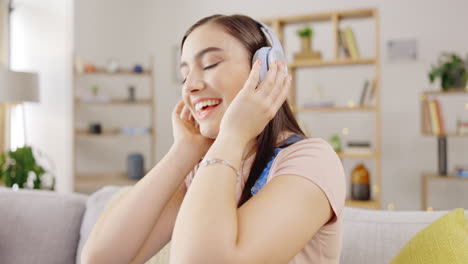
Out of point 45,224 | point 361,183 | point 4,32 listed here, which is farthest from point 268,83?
point 4,32

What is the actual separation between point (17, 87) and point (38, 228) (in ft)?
7.29

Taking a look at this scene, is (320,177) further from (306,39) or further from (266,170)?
(306,39)

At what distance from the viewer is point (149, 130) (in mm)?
5004

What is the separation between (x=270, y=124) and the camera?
41.1 inches

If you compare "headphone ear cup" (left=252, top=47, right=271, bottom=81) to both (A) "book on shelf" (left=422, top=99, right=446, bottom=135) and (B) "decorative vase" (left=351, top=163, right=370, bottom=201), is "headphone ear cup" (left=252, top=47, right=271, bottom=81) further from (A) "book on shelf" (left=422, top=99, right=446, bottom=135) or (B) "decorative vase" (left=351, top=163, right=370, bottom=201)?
(A) "book on shelf" (left=422, top=99, right=446, bottom=135)

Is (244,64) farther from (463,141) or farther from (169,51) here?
(169,51)

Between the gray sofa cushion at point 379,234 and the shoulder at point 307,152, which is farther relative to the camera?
the gray sofa cushion at point 379,234

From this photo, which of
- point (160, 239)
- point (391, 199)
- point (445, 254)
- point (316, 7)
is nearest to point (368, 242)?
point (445, 254)

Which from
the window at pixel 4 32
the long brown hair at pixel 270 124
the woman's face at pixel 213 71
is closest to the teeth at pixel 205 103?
the woman's face at pixel 213 71

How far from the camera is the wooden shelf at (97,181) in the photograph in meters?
4.71

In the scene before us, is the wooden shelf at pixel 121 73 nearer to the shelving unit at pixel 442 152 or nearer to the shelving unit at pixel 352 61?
the shelving unit at pixel 352 61

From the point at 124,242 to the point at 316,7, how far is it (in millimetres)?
4475

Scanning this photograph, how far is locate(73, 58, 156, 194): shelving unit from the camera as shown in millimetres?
4824

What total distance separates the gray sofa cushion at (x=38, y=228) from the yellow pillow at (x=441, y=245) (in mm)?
1122
